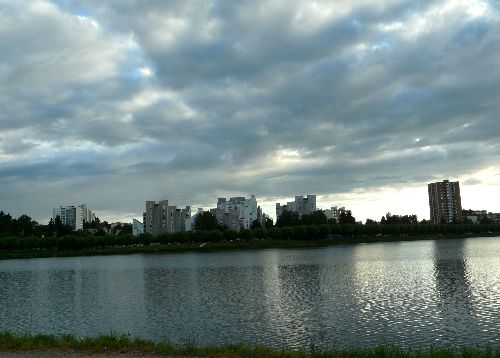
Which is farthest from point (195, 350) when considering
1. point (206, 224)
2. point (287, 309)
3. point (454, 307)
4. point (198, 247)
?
point (206, 224)

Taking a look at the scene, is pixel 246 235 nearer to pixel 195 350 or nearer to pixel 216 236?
pixel 216 236

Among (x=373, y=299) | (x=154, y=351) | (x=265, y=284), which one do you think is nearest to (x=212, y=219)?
(x=265, y=284)

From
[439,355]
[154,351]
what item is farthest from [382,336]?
[154,351]

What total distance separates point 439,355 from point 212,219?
18638 centimetres

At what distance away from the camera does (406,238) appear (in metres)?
185

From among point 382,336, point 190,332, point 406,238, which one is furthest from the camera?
point 406,238

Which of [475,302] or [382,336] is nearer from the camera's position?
[382,336]

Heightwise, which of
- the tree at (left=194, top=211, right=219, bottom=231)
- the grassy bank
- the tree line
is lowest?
the grassy bank

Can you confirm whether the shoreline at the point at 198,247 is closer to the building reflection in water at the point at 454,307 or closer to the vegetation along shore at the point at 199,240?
the vegetation along shore at the point at 199,240

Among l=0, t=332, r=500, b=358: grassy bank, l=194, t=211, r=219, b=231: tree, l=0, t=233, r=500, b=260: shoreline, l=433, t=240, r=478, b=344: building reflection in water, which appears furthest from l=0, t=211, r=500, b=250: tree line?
l=0, t=332, r=500, b=358: grassy bank

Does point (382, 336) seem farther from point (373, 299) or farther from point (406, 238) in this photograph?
point (406, 238)

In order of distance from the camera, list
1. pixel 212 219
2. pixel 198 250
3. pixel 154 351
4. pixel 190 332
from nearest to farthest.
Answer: pixel 154 351
pixel 190 332
pixel 198 250
pixel 212 219

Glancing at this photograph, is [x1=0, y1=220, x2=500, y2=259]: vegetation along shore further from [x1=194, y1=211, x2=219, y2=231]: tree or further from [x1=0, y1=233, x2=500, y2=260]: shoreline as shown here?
[x1=194, y1=211, x2=219, y2=231]: tree

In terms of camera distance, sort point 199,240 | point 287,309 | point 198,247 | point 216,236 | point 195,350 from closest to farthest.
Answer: point 195,350, point 287,309, point 198,247, point 216,236, point 199,240
